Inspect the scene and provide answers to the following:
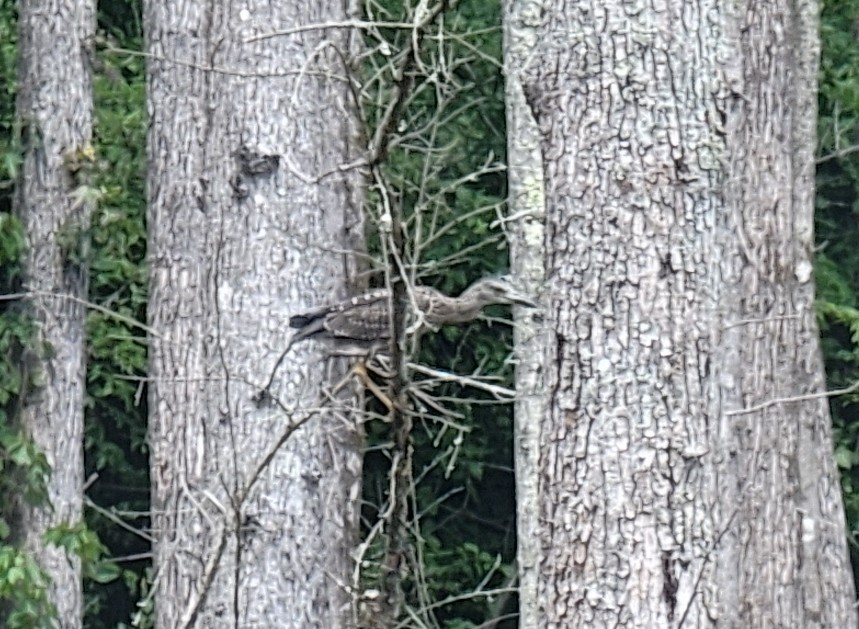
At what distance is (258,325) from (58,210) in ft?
9.19

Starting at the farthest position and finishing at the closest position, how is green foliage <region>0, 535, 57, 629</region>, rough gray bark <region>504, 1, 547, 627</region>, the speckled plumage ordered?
green foliage <region>0, 535, 57, 629</region>, the speckled plumage, rough gray bark <region>504, 1, 547, 627</region>

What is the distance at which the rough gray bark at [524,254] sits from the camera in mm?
6355

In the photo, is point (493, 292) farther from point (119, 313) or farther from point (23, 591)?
point (119, 313)

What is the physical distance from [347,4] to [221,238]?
4.32 feet

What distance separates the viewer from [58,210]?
10.0m

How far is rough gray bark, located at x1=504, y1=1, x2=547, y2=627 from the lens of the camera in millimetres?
6355

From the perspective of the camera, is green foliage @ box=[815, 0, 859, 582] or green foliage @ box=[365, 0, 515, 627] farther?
green foliage @ box=[815, 0, 859, 582]

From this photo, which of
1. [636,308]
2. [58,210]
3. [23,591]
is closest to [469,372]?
[58,210]

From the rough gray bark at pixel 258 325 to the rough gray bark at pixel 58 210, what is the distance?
2.17 m

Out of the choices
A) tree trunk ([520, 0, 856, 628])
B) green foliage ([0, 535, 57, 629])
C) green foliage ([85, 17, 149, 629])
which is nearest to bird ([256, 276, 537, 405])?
green foliage ([0, 535, 57, 629])

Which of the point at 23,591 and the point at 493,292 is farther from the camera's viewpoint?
the point at 23,591

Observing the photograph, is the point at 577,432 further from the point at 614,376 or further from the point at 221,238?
the point at 221,238

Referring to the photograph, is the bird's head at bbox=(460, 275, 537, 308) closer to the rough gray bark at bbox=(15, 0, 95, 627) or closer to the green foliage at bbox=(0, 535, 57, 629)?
the green foliage at bbox=(0, 535, 57, 629)

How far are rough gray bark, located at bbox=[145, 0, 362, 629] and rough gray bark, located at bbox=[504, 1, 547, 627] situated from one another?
856 mm
